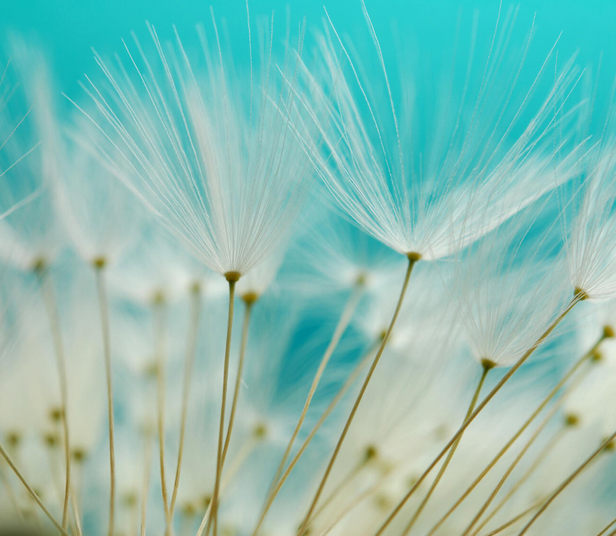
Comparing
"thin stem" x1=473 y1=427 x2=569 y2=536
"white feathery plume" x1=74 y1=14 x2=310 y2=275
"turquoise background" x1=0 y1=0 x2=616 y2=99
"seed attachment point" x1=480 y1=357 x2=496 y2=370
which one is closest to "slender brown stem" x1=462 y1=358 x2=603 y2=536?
"thin stem" x1=473 y1=427 x2=569 y2=536

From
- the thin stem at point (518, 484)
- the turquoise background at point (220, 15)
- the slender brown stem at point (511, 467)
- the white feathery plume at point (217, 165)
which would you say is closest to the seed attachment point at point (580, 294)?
the slender brown stem at point (511, 467)

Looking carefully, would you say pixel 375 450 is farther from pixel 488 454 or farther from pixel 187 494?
pixel 187 494

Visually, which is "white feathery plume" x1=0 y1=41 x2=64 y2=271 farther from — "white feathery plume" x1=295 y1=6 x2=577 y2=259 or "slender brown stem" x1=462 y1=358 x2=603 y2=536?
"slender brown stem" x1=462 y1=358 x2=603 y2=536

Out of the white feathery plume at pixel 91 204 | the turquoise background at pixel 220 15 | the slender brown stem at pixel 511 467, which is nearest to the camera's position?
the slender brown stem at pixel 511 467

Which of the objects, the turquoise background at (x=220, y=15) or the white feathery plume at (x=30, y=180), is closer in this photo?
the white feathery plume at (x=30, y=180)

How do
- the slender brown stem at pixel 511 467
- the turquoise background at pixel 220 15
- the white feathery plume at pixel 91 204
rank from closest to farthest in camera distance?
the slender brown stem at pixel 511 467
the white feathery plume at pixel 91 204
the turquoise background at pixel 220 15

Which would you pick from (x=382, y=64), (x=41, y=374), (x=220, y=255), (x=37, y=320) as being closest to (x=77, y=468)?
(x=41, y=374)

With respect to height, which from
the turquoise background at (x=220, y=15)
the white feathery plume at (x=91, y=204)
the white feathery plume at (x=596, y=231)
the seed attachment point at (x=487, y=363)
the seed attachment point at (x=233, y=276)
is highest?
the turquoise background at (x=220, y=15)

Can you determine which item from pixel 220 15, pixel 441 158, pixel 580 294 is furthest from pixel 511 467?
pixel 220 15

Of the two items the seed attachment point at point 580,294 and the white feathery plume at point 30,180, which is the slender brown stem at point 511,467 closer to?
the seed attachment point at point 580,294

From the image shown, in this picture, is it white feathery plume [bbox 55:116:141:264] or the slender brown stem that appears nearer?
the slender brown stem

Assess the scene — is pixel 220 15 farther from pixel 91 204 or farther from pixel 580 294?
pixel 580 294
